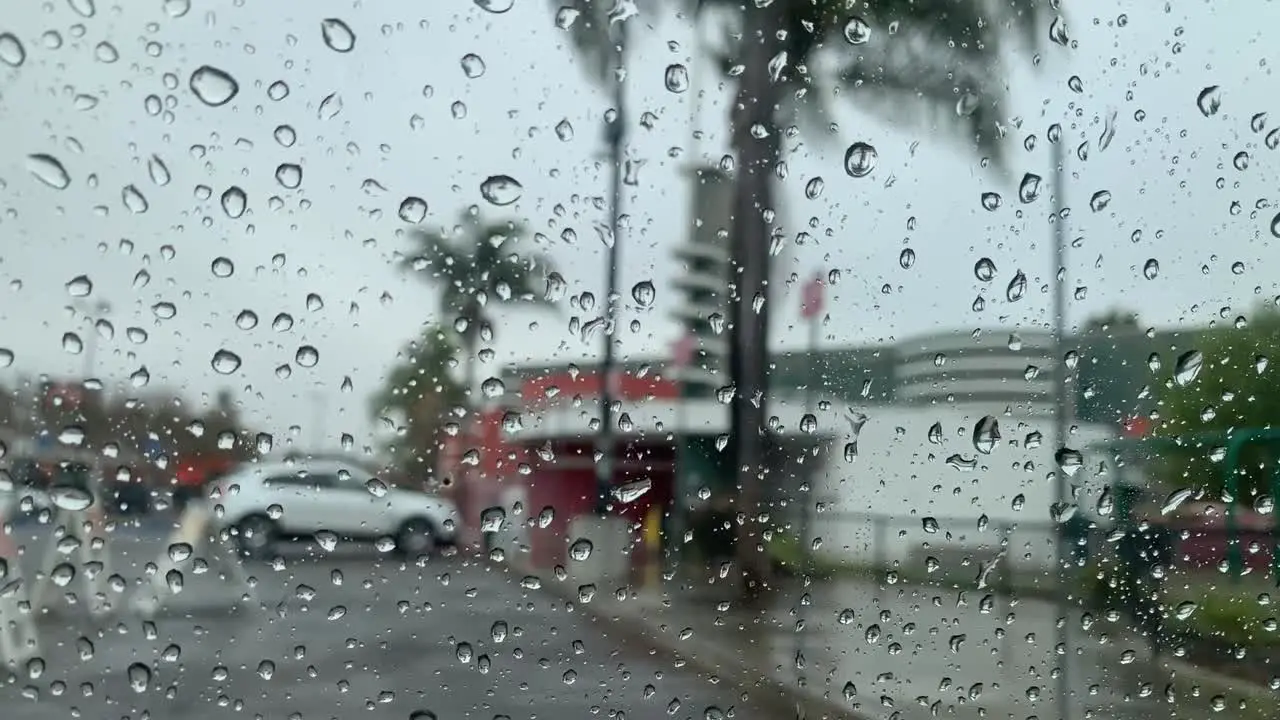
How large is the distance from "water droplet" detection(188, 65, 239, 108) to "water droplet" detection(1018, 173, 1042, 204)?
1.85m

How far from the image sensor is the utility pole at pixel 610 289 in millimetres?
2119

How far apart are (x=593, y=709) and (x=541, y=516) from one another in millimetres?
449

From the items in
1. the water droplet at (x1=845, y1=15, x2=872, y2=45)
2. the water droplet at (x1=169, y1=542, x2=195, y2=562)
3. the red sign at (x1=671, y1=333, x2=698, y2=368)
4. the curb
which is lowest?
the curb

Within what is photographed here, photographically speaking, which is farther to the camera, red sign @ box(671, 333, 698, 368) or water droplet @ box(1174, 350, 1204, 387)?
water droplet @ box(1174, 350, 1204, 387)

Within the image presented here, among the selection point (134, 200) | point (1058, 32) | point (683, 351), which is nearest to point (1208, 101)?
point (1058, 32)

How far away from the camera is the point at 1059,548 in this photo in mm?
2430

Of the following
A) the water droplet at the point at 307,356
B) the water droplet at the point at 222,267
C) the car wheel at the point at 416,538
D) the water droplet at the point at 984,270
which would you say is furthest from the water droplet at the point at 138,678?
the water droplet at the point at 984,270

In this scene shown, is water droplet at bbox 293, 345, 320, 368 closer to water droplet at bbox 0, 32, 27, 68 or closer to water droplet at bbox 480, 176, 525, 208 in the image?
water droplet at bbox 480, 176, 525, 208

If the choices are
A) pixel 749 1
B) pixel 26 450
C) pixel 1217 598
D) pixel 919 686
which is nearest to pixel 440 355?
pixel 26 450

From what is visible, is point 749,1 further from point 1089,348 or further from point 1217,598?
point 1217,598

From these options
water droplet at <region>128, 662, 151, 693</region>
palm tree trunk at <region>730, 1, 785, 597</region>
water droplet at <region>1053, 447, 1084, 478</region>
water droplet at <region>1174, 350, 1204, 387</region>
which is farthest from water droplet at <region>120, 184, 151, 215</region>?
water droplet at <region>1174, 350, 1204, 387</region>

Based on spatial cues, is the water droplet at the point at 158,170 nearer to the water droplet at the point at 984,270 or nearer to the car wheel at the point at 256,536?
the car wheel at the point at 256,536

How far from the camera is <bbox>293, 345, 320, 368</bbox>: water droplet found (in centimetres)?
194

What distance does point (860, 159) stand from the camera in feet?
7.66
